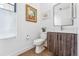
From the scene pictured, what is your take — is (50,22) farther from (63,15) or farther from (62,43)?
(62,43)

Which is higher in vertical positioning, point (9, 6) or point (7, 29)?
point (9, 6)

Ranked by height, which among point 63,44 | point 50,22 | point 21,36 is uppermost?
point 50,22

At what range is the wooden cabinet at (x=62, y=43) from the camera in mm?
1193

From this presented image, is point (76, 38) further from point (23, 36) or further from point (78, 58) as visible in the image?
point (23, 36)

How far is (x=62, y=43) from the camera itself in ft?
4.07

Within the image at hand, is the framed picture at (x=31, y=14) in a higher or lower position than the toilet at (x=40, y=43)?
higher

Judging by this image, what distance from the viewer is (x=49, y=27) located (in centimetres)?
119

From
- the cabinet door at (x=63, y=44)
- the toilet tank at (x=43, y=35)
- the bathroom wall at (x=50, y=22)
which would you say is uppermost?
the bathroom wall at (x=50, y=22)

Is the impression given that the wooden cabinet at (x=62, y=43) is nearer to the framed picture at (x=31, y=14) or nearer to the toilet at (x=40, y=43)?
the toilet at (x=40, y=43)

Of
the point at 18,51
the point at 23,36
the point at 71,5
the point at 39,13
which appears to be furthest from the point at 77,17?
the point at 18,51

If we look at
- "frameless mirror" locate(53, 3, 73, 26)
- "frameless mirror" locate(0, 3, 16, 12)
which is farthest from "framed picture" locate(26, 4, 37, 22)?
"frameless mirror" locate(53, 3, 73, 26)

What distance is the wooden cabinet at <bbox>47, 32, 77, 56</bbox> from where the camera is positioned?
1.19 metres

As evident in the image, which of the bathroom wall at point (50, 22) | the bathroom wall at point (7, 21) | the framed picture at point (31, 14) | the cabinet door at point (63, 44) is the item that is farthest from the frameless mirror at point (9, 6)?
the cabinet door at point (63, 44)

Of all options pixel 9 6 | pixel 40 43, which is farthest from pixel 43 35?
pixel 9 6
